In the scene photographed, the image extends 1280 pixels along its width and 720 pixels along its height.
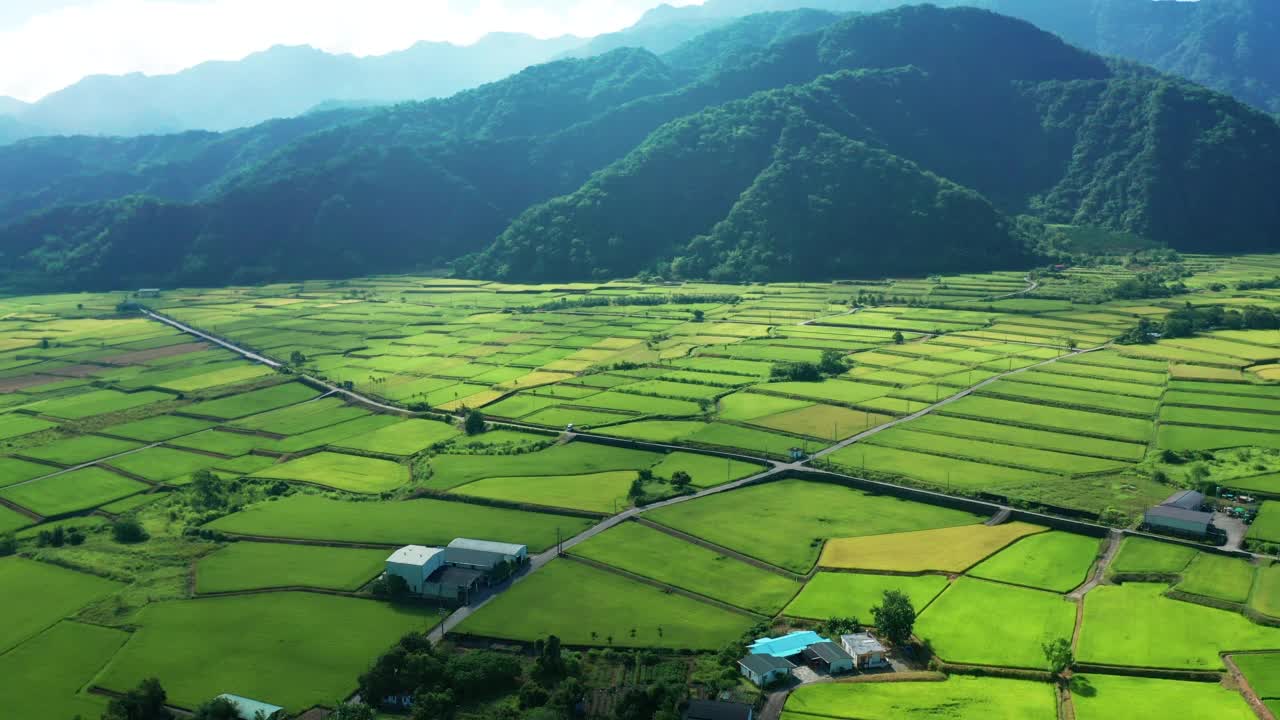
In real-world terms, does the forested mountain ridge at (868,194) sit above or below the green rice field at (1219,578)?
above

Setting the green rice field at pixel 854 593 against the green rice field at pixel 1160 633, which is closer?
the green rice field at pixel 1160 633

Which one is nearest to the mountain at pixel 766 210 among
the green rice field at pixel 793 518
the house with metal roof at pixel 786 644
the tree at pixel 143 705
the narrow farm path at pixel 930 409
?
the narrow farm path at pixel 930 409

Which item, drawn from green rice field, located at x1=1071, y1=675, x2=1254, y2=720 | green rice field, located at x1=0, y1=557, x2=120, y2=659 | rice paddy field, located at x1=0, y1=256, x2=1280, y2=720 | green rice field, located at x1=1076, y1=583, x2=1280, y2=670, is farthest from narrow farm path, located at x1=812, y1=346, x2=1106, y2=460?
green rice field, located at x1=0, y1=557, x2=120, y2=659

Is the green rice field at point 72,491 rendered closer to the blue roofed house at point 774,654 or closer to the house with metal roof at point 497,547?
the house with metal roof at point 497,547

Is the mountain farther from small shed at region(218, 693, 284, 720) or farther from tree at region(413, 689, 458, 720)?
small shed at region(218, 693, 284, 720)

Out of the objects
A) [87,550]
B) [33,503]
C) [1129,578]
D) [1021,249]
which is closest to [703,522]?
[1129,578]

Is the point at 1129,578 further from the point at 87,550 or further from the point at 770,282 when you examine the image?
the point at 770,282
